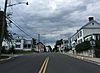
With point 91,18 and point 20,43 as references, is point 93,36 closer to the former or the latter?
point 91,18

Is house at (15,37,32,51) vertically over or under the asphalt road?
over

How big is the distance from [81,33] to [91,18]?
7.02 m

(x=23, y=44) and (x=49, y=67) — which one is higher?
(x=23, y=44)

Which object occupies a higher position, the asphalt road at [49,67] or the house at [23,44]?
the house at [23,44]

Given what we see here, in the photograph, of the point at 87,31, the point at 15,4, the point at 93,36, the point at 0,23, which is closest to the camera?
the point at 15,4

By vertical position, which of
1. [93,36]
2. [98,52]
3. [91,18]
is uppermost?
[91,18]

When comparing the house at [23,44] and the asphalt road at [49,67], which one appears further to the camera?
the house at [23,44]

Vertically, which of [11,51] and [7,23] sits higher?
[7,23]

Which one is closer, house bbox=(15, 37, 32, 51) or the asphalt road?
the asphalt road

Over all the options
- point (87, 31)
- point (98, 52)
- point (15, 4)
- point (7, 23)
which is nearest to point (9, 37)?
point (7, 23)

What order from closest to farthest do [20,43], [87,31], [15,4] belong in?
[15,4] < [87,31] < [20,43]

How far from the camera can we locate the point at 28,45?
156 meters

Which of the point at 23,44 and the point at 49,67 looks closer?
the point at 49,67

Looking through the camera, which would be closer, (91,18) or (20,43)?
(91,18)
